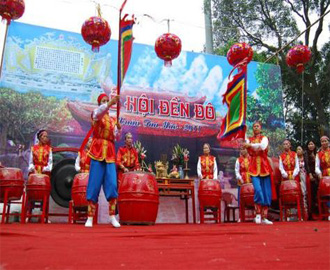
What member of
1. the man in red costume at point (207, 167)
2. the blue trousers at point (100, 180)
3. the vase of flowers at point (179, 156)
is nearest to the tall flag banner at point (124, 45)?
the blue trousers at point (100, 180)

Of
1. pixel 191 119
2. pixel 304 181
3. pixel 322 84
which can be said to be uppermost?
pixel 322 84

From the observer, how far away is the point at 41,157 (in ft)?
17.1

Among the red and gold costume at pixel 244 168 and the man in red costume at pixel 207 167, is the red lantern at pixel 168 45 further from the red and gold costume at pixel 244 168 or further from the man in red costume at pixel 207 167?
the red and gold costume at pixel 244 168

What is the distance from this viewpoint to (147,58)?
6691 millimetres

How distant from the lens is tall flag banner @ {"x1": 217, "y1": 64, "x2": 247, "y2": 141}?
432cm

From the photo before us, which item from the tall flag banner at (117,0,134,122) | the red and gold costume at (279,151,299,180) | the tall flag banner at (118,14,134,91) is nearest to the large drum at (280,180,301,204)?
the red and gold costume at (279,151,299,180)

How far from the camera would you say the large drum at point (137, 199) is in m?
A: 3.96

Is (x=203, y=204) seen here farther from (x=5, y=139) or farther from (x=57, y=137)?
(x=5, y=139)

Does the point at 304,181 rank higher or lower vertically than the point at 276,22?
lower

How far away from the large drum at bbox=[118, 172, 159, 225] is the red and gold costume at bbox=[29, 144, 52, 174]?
164 centimetres

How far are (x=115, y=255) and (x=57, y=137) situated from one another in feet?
15.0

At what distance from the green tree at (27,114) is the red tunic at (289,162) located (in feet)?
11.8

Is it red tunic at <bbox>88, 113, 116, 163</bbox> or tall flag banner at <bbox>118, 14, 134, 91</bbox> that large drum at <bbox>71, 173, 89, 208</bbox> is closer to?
red tunic at <bbox>88, 113, 116, 163</bbox>

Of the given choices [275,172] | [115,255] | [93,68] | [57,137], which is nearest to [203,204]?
[275,172]
